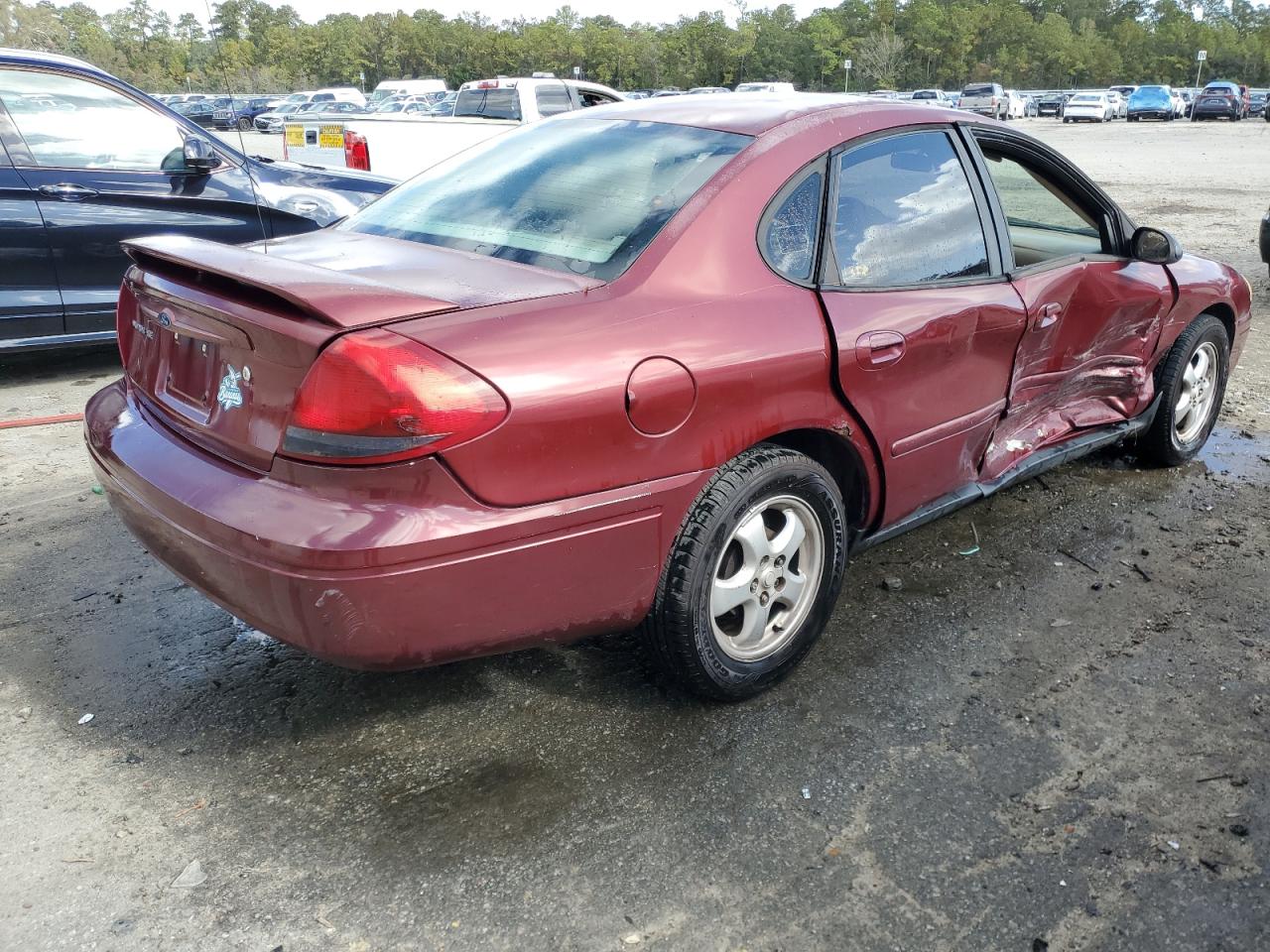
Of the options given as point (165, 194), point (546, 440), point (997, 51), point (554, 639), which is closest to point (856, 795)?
point (554, 639)

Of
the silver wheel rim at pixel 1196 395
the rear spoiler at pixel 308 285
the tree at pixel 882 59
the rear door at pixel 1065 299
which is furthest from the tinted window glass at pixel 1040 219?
the tree at pixel 882 59

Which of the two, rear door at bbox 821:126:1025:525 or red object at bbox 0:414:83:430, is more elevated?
rear door at bbox 821:126:1025:525

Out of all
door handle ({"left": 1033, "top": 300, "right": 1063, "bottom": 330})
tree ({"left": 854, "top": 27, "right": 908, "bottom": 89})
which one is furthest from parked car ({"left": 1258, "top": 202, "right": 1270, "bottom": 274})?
tree ({"left": 854, "top": 27, "right": 908, "bottom": 89})

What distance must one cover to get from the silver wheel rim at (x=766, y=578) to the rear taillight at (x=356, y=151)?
7957 millimetres

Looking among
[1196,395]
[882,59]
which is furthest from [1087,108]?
[1196,395]

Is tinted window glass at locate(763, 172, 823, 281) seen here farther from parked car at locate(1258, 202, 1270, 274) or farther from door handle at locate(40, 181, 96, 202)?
parked car at locate(1258, 202, 1270, 274)

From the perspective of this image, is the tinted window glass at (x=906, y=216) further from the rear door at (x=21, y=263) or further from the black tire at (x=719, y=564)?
the rear door at (x=21, y=263)

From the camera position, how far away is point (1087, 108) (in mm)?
45938

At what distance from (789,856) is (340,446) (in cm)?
135

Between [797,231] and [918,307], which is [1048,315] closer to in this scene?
[918,307]

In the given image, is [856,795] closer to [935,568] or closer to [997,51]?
[935,568]

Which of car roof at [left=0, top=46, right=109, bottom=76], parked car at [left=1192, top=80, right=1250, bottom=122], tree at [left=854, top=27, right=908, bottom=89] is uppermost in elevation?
tree at [left=854, top=27, right=908, bottom=89]

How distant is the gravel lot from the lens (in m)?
2.18

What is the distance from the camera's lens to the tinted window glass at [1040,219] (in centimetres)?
382
